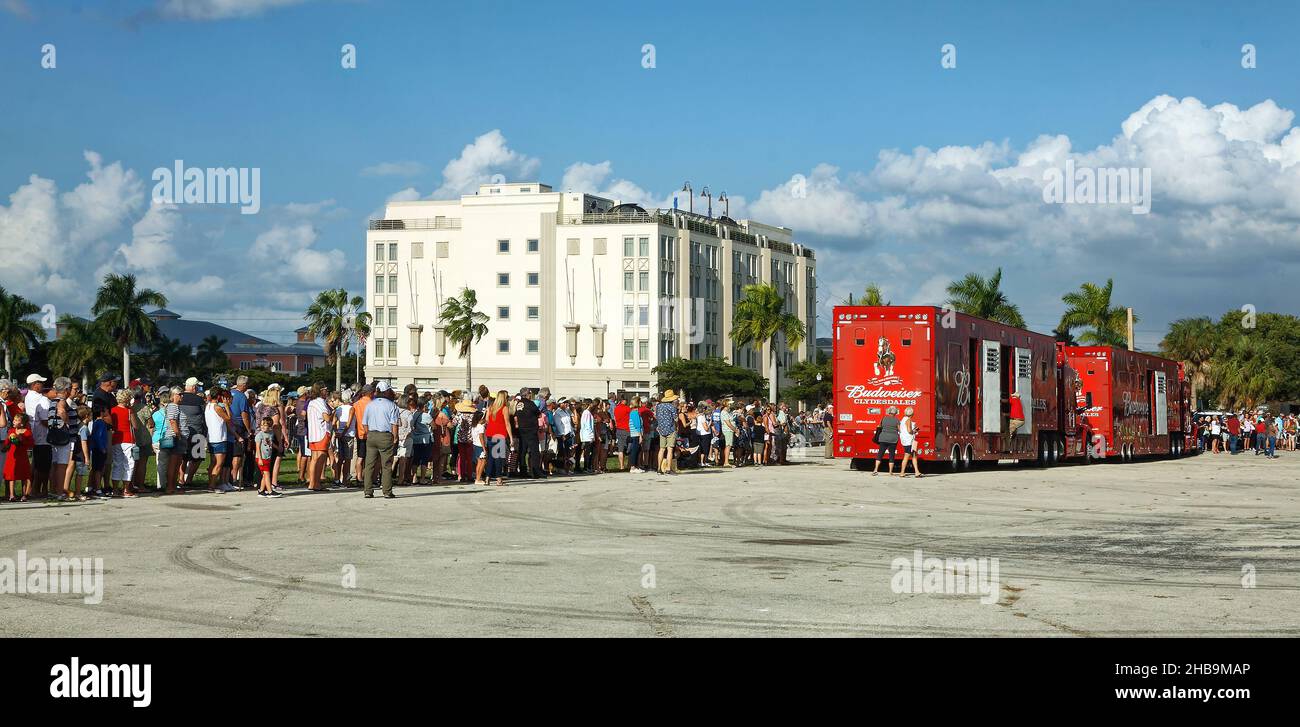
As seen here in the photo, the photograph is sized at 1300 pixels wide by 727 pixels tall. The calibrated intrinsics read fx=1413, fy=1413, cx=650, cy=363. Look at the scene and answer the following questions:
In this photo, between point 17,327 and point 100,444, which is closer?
point 100,444

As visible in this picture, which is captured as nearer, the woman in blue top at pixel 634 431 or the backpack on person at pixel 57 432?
the backpack on person at pixel 57 432

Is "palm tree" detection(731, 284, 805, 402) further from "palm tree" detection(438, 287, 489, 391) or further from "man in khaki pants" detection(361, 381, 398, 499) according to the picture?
"man in khaki pants" detection(361, 381, 398, 499)

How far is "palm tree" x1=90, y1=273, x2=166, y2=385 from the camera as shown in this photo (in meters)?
120

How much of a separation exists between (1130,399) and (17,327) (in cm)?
10242

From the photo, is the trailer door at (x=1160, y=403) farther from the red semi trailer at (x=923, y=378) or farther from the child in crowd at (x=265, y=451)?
the child in crowd at (x=265, y=451)

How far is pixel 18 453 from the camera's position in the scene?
19969 mm

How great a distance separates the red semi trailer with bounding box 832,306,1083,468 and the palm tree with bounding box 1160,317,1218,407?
61769 mm

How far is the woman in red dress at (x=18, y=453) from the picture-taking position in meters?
19.7

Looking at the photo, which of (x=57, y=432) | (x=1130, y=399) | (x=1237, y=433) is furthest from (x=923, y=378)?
(x=1237, y=433)

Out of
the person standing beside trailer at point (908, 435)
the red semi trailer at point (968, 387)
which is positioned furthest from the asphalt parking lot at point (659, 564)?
the red semi trailer at point (968, 387)

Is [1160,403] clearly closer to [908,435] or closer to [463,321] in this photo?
[908,435]

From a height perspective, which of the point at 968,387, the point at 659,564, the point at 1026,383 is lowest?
the point at 659,564

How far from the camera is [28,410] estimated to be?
20.3 metres

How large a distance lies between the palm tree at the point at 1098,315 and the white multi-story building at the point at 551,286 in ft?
143
